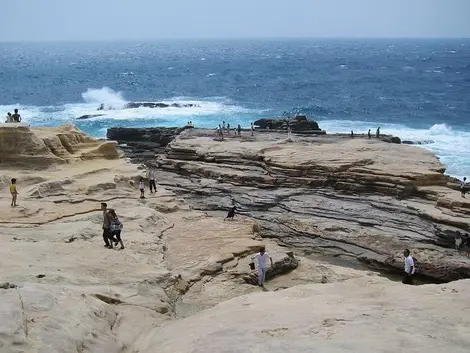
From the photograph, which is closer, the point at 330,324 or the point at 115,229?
the point at 330,324

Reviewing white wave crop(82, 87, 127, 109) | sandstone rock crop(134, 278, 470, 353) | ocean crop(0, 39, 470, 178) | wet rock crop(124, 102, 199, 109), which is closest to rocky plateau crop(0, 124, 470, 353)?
sandstone rock crop(134, 278, 470, 353)

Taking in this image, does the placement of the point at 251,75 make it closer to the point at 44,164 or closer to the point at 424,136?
the point at 424,136

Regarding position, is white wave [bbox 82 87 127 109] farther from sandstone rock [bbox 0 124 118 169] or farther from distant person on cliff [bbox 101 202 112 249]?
distant person on cliff [bbox 101 202 112 249]

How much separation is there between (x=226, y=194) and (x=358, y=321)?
16.4 metres

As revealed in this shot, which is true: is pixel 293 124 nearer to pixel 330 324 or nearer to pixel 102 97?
pixel 330 324

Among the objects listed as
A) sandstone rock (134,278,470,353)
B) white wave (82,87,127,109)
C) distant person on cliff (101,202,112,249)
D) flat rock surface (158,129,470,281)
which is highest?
sandstone rock (134,278,470,353)

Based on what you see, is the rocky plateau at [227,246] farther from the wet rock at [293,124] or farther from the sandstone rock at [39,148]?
the wet rock at [293,124]

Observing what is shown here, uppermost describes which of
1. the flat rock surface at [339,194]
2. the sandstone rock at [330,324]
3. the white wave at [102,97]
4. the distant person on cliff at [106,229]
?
the sandstone rock at [330,324]

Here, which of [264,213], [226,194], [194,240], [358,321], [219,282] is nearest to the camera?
[358,321]

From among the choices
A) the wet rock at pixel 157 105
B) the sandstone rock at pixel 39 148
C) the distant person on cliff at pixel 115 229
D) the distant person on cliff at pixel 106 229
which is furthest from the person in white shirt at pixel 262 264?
the wet rock at pixel 157 105

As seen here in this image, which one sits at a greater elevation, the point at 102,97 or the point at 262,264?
the point at 262,264

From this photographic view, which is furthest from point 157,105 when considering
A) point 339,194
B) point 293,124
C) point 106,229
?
point 106,229

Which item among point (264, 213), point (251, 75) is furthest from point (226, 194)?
point (251, 75)

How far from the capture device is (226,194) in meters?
24.6
